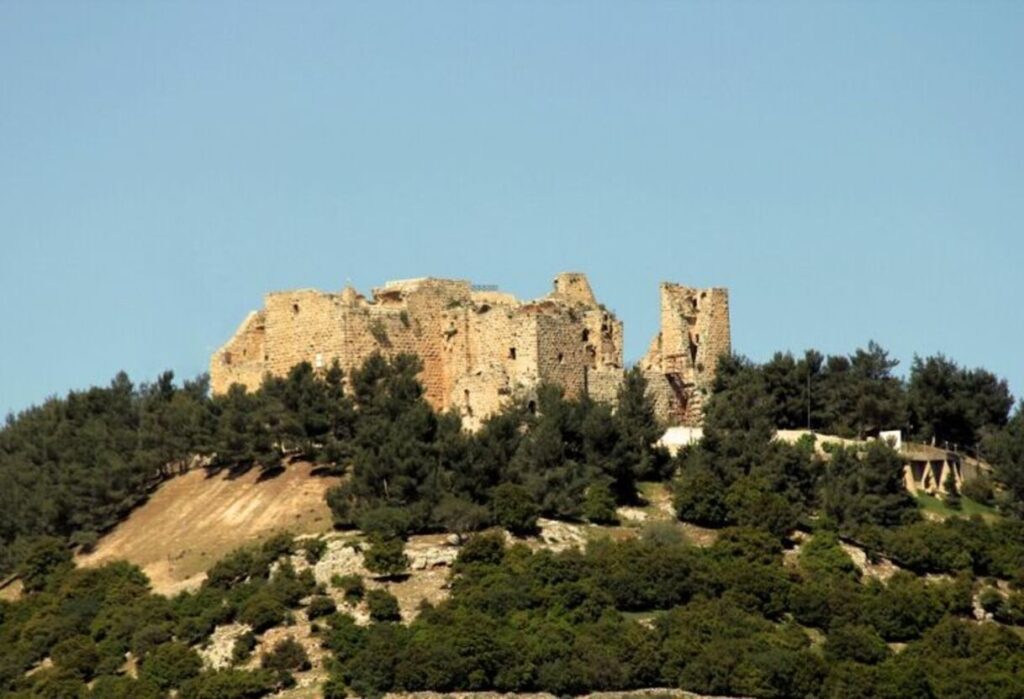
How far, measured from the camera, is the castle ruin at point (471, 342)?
87.1 meters

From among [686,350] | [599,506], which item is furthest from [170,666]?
[686,350]

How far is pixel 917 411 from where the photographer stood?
93.4 m

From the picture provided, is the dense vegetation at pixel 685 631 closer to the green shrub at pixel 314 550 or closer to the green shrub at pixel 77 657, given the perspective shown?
the green shrub at pixel 314 550

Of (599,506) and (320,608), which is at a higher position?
(599,506)

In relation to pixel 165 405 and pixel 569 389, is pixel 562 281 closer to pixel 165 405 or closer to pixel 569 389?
pixel 569 389

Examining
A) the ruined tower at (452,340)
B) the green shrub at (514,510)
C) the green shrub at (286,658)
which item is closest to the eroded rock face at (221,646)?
the green shrub at (286,658)

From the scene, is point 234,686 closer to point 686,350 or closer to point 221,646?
point 221,646

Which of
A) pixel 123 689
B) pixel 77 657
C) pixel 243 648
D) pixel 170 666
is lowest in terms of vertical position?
pixel 123 689

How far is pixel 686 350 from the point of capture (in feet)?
301

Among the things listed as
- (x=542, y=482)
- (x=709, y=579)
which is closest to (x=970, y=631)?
(x=709, y=579)

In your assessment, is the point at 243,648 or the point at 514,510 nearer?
the point at 243,648

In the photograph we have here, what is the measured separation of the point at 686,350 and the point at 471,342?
7.33 m

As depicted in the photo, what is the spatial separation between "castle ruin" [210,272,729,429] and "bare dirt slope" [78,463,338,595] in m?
3.95

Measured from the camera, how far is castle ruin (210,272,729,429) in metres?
87.1
